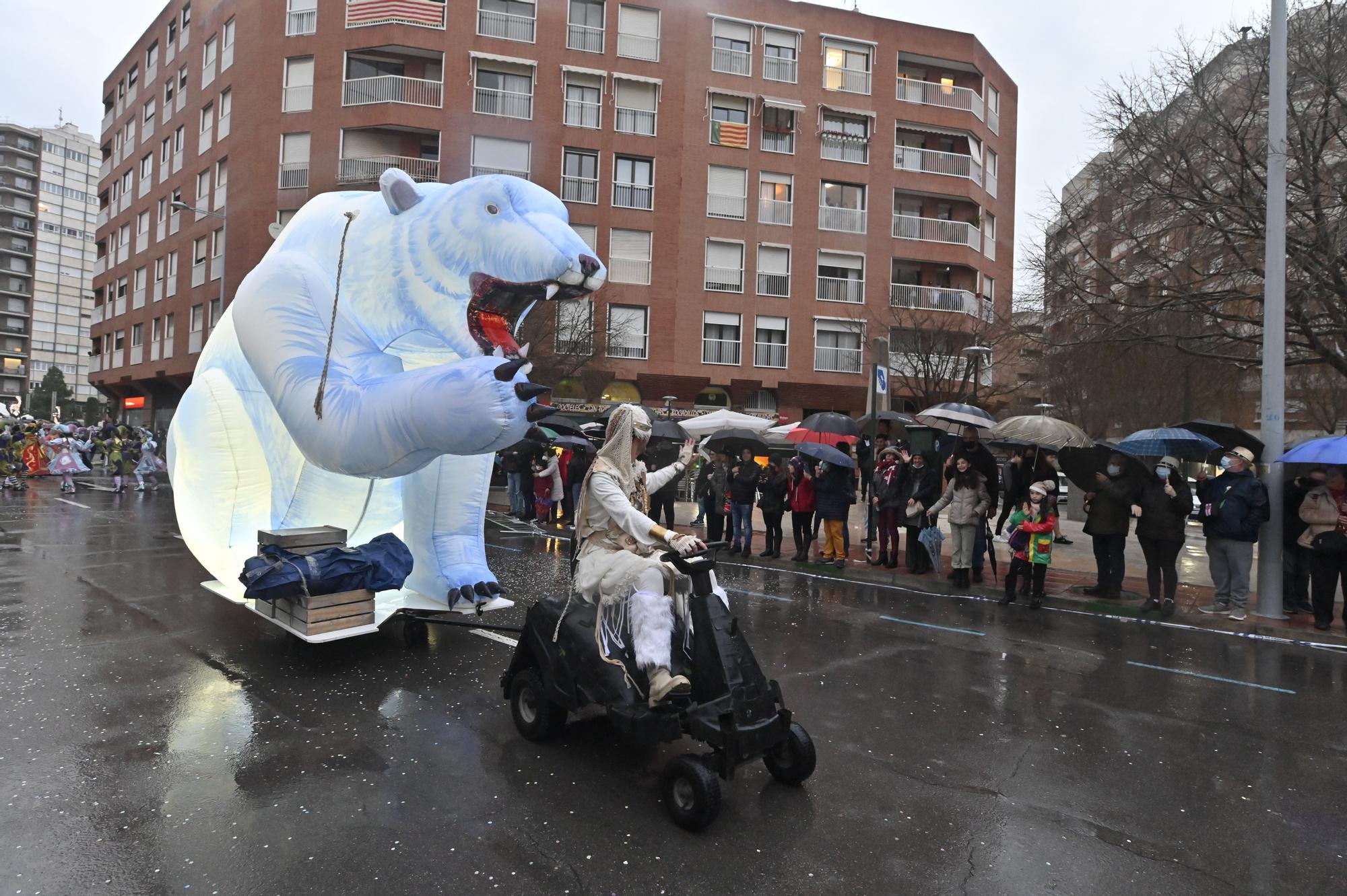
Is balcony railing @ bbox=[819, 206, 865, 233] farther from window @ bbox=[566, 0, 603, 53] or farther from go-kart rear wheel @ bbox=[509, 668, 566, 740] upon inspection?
go-kart rear wheel @ bbox=[509, 668, 566, 740]

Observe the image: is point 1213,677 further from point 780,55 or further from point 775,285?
point 780,55

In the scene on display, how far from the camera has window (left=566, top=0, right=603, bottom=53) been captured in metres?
27.0

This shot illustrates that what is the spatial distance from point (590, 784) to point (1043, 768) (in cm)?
242

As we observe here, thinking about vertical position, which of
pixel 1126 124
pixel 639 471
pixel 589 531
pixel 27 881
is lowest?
pixel 27 881

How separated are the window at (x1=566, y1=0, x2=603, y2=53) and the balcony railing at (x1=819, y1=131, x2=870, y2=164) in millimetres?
8591

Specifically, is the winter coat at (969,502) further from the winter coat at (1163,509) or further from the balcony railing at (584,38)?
the balcony railing at (584,38)

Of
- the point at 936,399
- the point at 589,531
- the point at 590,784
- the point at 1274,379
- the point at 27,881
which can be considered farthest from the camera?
the point at 936,399

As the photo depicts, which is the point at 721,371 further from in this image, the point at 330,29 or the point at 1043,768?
the point at 1043,768

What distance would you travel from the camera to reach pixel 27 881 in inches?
112

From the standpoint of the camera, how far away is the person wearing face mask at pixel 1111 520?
848 centimetres

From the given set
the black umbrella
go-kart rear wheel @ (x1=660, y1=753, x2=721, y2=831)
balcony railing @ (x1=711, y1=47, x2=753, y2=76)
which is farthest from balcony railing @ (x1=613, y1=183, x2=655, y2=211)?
go-kart rear wheel @ (x1=660, y1=753, x2=721, y2=831)

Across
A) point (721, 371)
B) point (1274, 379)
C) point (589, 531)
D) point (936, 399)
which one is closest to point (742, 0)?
point (721, 371)

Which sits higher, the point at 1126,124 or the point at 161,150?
the point at 161,150

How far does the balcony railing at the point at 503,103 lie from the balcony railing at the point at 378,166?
2.48 metres
